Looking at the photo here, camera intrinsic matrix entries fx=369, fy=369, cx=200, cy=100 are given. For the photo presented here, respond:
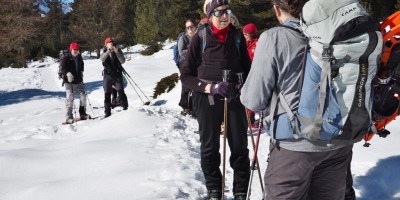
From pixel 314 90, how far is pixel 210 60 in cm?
164

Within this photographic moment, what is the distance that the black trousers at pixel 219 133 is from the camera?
3455 millimetres

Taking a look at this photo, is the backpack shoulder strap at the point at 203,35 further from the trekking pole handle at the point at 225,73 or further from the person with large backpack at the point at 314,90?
the person with large backpack at the point at 314,90

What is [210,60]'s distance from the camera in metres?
3.43

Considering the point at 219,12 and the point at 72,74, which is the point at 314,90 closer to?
the point at 219,12

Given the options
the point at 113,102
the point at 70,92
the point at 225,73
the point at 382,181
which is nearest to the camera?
the point at 225,73

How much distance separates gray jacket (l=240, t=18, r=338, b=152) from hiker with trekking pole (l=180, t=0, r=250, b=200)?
123 centimetres

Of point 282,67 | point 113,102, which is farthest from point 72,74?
point 282,67

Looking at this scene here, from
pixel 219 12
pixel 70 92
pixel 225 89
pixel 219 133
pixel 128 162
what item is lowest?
pixel 128 162

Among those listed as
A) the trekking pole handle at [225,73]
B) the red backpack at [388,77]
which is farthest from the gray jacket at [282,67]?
the trekking pole handle at [225,73]

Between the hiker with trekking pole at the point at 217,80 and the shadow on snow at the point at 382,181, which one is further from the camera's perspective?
the shadow on snow at the point at 382,181

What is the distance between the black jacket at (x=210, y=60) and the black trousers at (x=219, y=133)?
0.17 m

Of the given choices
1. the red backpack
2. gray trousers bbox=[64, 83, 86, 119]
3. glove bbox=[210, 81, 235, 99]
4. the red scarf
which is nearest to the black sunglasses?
the red scarf

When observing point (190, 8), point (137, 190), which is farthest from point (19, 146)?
point (190, 8)

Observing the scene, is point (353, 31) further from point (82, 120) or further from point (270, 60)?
point (82, 120)
